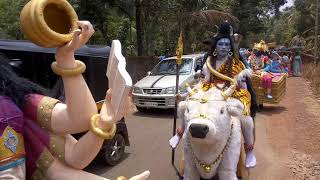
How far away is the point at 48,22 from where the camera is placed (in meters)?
1.73

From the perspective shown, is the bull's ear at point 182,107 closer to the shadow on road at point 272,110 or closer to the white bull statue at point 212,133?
the white bull statue at point 212,133

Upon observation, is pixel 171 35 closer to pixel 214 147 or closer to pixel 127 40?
pixel 127 40

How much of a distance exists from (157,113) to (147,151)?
161 inches

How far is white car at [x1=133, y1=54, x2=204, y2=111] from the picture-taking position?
37.9 ft

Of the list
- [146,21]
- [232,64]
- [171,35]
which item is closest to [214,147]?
[232,64]

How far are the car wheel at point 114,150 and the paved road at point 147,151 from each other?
0.35ft

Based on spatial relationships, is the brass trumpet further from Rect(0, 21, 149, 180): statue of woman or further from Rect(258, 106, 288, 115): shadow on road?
Rect(258, 106, 288, 115): shadow on road

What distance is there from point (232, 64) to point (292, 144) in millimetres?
3622

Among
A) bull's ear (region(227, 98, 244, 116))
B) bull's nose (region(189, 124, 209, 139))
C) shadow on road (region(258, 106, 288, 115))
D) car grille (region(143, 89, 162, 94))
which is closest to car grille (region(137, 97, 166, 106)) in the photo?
car grille (region(143, 89, 162, 94))

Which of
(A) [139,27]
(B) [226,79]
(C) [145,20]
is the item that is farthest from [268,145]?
(C) [145,20]

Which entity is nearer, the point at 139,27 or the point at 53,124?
the point at 53,124

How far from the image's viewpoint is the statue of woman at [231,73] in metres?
5.32

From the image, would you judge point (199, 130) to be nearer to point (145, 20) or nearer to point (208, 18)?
point (145, 20)

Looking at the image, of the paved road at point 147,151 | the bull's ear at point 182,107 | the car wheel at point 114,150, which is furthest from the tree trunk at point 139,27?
the bull's ear at point 182,107
